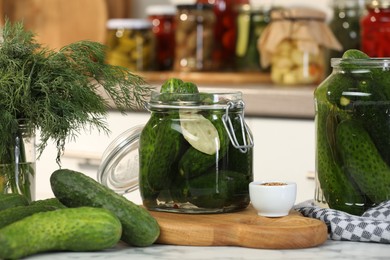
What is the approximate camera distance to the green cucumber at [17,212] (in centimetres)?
119

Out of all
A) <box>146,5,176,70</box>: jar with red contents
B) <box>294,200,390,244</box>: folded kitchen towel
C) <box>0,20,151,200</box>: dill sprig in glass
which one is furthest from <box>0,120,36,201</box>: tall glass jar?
<box>146,5,176,70</box>: jar with red contents

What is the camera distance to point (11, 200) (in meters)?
1.28

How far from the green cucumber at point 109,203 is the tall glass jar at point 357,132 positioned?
A: 11.9 inches

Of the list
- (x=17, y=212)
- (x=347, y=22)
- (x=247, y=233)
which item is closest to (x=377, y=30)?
(x=347, y=22)

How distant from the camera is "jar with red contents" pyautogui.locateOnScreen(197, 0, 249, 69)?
10.5ft

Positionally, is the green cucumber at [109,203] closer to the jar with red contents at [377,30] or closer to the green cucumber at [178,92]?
the green cucumber at [178,92]

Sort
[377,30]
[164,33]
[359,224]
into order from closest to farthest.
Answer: [359,224] < [377,30] < [164,33]

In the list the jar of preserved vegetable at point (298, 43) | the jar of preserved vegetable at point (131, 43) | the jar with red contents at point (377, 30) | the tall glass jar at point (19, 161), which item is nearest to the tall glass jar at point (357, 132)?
the tall glass jar at point (19, 161)

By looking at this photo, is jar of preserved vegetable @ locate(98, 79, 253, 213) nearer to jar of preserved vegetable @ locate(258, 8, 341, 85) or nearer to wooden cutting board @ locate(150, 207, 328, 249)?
wooden cutting board @ locate(150, 207, 328, 249)

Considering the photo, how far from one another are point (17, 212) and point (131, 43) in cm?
209

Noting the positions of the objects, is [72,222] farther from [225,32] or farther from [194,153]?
[225,32]

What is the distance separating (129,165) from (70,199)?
29cm

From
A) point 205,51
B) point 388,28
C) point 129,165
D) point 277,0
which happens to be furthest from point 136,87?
point 277,0

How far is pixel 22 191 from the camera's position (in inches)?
55.0
